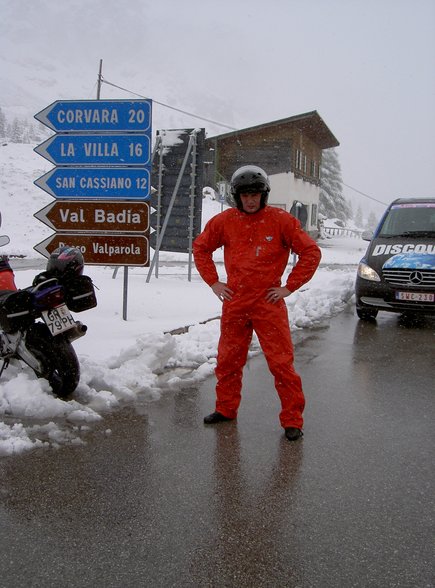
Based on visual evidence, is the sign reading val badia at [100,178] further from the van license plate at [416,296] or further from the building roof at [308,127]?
the building roof at [308,127]

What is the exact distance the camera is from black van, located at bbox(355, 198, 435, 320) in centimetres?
788

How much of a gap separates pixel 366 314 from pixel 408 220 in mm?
1877

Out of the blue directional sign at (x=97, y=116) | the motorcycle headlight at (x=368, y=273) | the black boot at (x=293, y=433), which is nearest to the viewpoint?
→ the black boot at (x=293, y=433)

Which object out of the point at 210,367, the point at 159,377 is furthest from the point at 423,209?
the point at 159,377

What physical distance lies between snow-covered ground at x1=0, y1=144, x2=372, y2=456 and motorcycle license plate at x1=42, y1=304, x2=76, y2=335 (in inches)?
19.3

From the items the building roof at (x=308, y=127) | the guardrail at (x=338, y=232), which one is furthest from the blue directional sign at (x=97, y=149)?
the guardrail at (x=338, y=232)

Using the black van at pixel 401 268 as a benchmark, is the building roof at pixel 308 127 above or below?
above

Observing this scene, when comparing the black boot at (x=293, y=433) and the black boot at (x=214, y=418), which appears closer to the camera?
the black boot at (x=293, y=433)

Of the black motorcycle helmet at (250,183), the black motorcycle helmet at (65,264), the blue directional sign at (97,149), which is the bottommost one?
the black motorcycle helmet at (65,264)

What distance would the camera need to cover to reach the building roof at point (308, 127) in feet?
112

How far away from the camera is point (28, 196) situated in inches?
1524

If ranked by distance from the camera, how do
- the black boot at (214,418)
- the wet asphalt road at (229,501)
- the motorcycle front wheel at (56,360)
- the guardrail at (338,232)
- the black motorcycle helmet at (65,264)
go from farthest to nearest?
the guardrail at (338,232) → the black motorcycle helmet at (65,264) → the motorcycle front wheel at (56,360) → the black boot at (214,418) → the wet asphalt road at (229,501)

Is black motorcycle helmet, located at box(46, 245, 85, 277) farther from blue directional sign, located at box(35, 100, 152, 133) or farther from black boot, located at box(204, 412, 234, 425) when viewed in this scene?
blue directional sign, located at box(35, 100, 152, 133)

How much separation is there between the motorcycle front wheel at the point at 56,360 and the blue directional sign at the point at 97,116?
3.65 m
